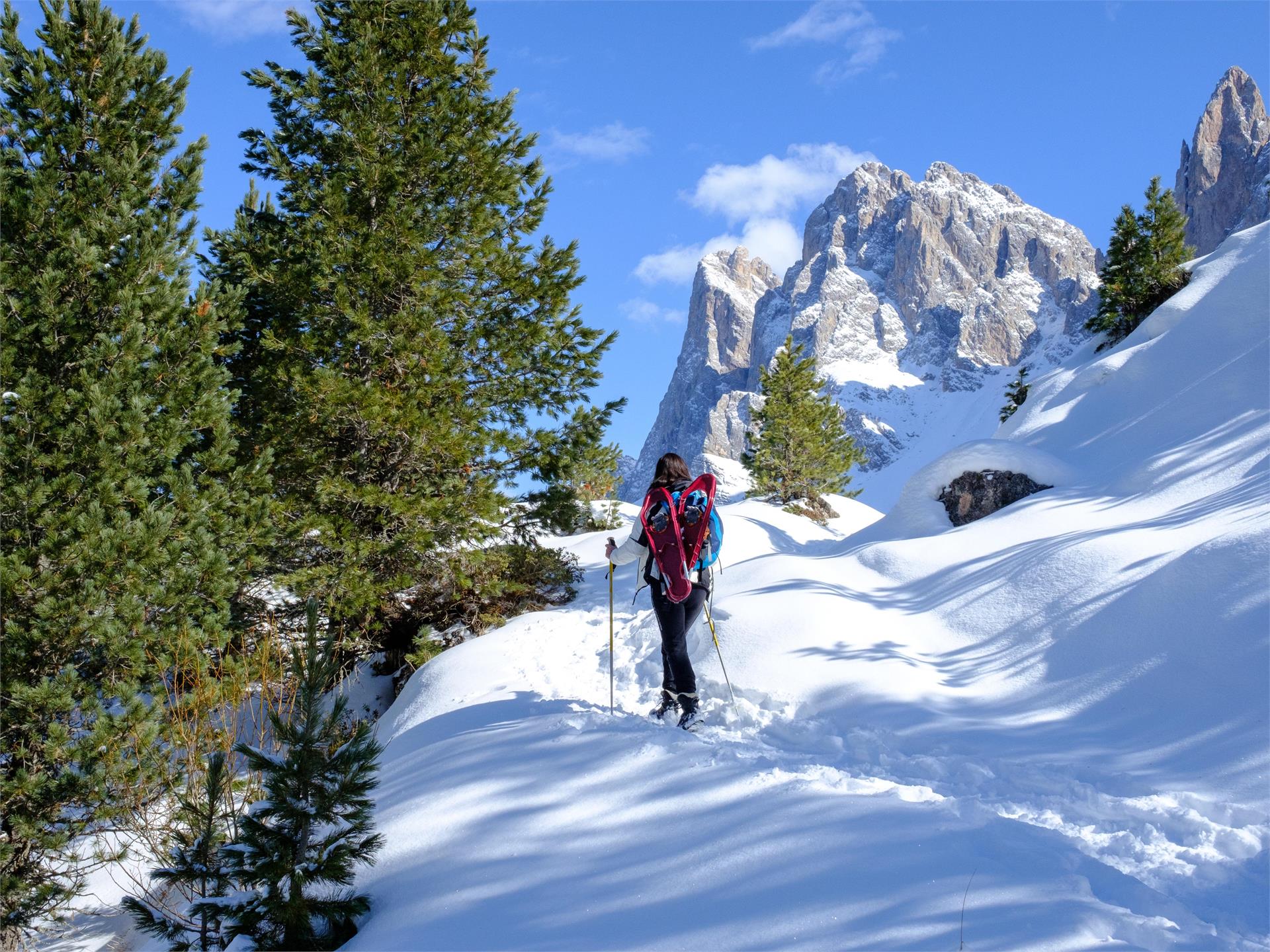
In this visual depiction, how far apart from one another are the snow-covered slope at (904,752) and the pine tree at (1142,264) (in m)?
9.92

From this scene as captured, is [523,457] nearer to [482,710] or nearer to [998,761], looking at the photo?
[482,710]

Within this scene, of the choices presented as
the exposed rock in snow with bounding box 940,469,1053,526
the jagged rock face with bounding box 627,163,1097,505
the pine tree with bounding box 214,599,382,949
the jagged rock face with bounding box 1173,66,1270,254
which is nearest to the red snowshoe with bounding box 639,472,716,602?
the pine tree with bounding box 214,599,382,949

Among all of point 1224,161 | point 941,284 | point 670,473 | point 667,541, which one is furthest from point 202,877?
point 941,284

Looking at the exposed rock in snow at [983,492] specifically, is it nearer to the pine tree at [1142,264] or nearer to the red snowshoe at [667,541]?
the red snowshoe at [667,541]

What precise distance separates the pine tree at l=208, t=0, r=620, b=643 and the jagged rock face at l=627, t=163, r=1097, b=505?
14706cm

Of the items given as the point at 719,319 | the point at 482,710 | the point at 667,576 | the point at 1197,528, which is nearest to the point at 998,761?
the point at 667,576

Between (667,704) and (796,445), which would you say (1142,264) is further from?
(667,704)

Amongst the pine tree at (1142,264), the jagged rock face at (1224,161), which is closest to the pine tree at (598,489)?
the pine tree at (1142,264)

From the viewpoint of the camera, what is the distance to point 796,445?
2358cm

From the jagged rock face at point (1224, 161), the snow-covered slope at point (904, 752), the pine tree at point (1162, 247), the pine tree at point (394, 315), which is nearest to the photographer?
the snow-covered slope at point (904, 752)

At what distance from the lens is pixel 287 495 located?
26.3ft

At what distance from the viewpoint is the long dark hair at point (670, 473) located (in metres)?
5.36

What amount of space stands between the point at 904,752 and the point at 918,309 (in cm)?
18826

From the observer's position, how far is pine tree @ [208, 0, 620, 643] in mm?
8000
